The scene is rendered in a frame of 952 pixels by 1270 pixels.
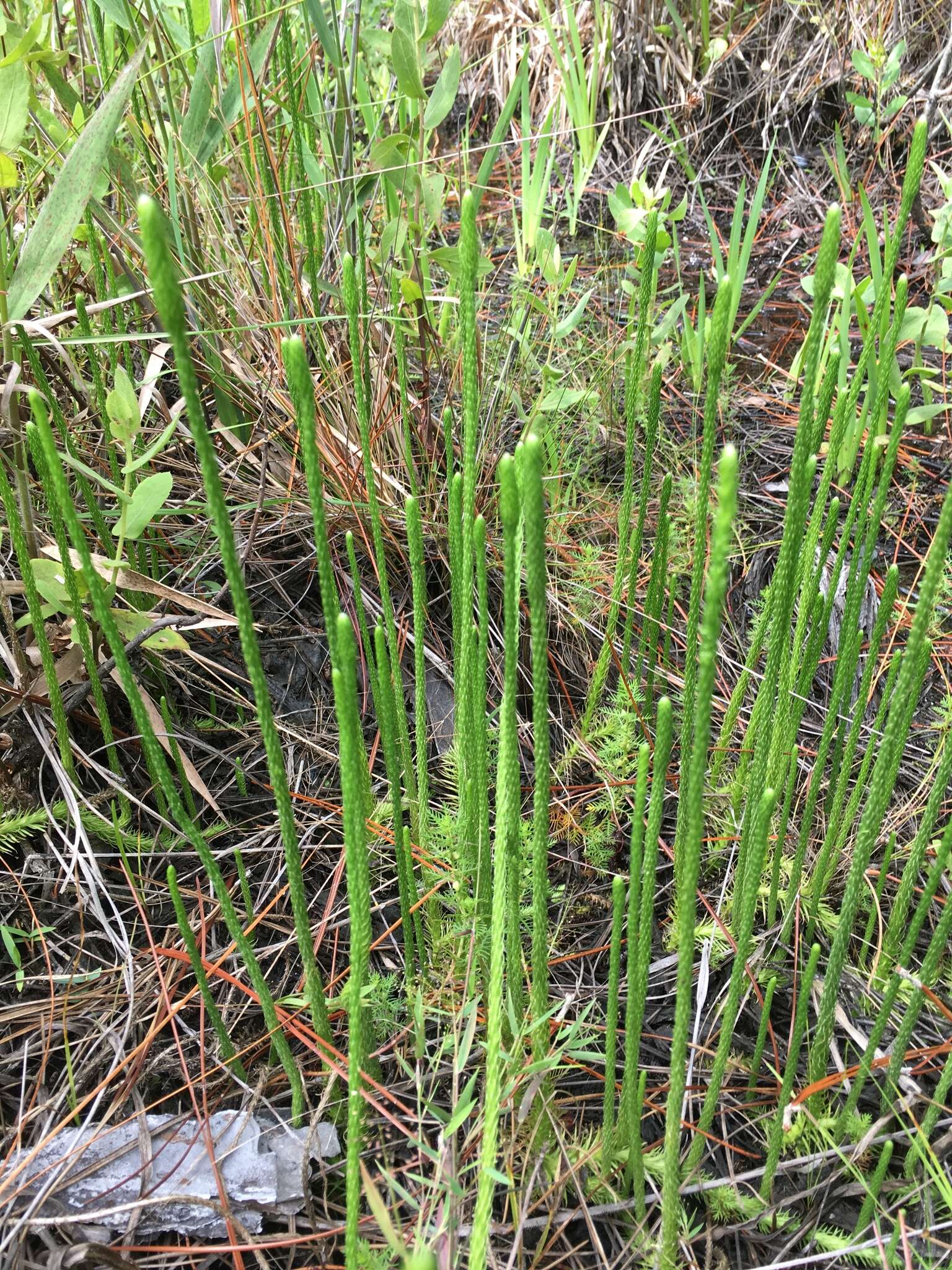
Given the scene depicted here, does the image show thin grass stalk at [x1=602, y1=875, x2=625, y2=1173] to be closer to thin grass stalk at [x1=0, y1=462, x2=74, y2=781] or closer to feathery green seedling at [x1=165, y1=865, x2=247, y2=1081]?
feathery green seedling at [x1=165, y1=865, x2=247, y2=1081]

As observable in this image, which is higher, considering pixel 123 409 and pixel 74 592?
pixel 123 409

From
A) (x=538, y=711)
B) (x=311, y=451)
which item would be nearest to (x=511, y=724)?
(x=538, y=711)

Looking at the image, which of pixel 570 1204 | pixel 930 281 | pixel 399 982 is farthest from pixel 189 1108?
pixel 930 281

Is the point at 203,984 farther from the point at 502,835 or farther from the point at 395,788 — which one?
the point at 502,835

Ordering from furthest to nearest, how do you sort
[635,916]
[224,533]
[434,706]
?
[434,706] → [635,916] → [224,533]

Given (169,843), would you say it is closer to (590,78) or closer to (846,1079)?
(846,1079)

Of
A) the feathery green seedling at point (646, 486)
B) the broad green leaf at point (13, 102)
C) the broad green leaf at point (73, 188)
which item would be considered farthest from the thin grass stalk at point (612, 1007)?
the broad green leaf at point (13, 102)
